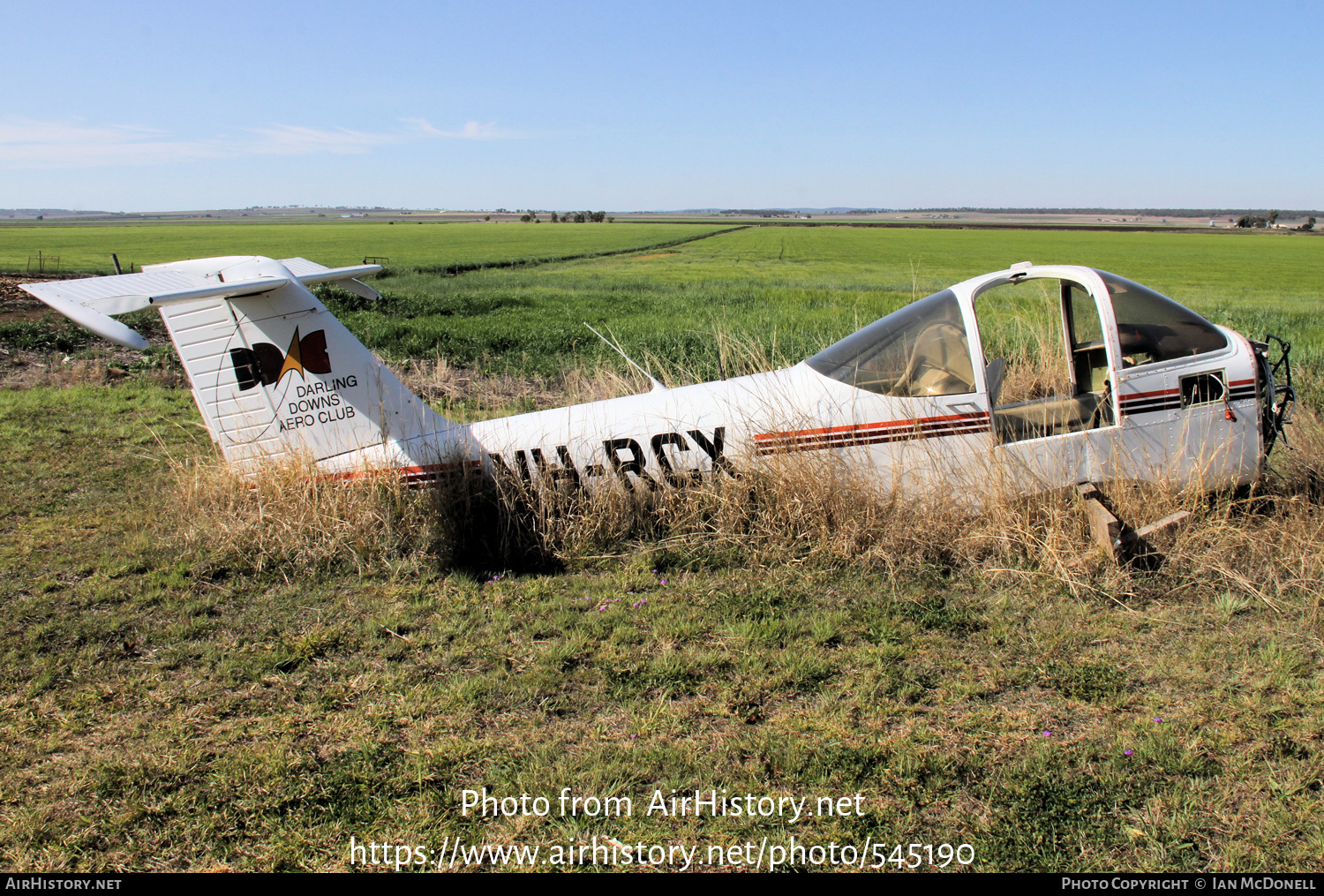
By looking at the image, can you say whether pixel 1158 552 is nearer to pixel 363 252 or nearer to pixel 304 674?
pixel 304 674

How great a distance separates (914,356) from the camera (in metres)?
5.05

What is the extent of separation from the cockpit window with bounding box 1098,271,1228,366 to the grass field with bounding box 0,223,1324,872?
3.22 ft

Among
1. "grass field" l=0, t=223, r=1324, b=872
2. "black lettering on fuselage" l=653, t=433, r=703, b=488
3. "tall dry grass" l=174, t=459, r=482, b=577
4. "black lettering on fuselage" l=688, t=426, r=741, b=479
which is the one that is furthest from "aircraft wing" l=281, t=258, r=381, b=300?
"black lettering on fuselage" l=688, t=426, r=741, b=479

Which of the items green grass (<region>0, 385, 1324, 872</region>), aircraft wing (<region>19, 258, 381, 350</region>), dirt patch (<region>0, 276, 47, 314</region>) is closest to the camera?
green grass (<region>0, 385, 1324, 872</region>)

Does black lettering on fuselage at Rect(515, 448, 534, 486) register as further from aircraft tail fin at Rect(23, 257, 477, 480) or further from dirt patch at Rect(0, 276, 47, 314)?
dirt patch at Rect(0, 276, 47, 314)

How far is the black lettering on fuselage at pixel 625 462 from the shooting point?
532 cm

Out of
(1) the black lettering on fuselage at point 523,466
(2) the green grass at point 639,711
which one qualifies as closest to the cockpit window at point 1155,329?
(2) the green grass at point 639,711

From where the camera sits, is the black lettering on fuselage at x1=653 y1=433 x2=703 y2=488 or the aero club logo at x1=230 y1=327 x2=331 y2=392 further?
the black lettering on fuselage at x1=653 y1=433 x2=703 y2=488

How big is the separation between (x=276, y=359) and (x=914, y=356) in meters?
4.26

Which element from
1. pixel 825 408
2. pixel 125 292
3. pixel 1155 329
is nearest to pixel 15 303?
pixel 125 292

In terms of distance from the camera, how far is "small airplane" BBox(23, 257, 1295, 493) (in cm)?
480

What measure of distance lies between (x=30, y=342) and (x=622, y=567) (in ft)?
46.3

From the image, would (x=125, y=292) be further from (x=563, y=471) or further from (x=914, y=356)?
(x=914, y=356)

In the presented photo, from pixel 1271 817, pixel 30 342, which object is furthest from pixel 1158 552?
pixel 30 342
